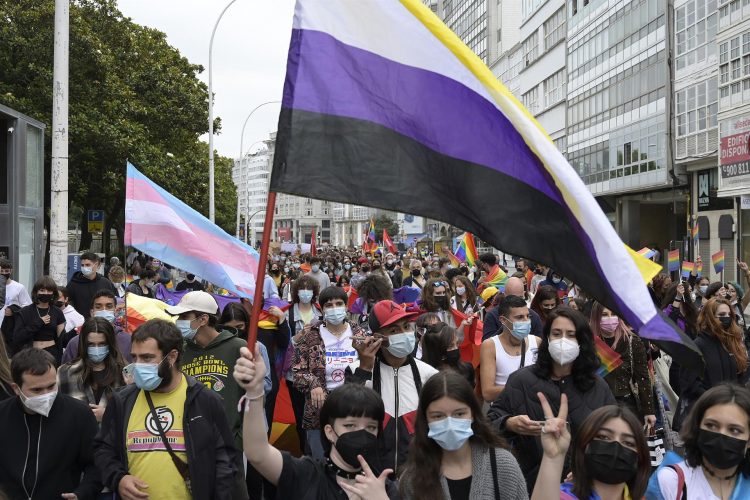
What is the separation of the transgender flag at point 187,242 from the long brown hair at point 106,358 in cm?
132

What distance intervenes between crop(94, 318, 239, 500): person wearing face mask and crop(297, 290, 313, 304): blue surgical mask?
4812 mm

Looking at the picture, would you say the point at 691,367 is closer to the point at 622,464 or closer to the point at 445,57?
the point at 622,464

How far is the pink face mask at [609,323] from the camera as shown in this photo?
6867mm

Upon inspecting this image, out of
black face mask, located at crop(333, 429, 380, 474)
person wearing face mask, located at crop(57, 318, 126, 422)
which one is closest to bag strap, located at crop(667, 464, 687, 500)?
black face mask, located at crop(333, 429, 380, 474)

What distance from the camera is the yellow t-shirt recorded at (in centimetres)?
437

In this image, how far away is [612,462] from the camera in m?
3.57

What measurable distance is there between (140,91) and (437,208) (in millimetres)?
33857

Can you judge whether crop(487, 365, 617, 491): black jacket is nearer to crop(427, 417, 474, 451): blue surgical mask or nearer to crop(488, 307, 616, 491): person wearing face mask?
crop(488, 307, 616, 491): person wearing face mask

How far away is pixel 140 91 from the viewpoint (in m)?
35.8

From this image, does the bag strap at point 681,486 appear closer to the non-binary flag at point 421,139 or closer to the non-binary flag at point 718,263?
the non-binary flag at point 421,139

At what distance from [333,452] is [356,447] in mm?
128

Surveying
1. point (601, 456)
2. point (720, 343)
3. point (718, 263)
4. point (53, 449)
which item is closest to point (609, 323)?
point (720, 343)

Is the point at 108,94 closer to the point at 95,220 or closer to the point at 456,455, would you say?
the point at 95,220

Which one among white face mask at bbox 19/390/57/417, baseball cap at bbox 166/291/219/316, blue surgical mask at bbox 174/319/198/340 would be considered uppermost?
baseball cap at bbox 166/291/219/316
